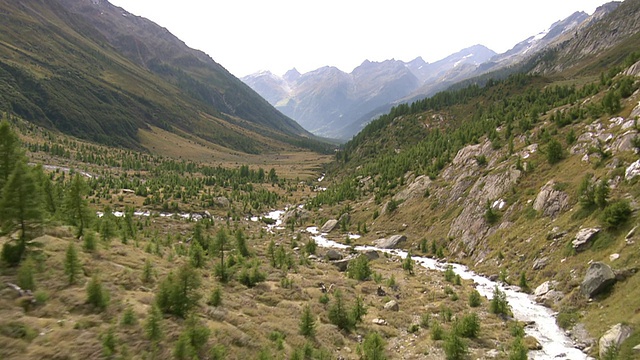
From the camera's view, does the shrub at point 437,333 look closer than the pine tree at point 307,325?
No

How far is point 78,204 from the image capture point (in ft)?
86.8

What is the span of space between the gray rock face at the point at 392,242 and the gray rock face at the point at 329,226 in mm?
17913

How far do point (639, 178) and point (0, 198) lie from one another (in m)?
47.4

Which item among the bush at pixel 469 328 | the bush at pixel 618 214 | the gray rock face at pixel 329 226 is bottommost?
the gray rock face at pixel 329 226

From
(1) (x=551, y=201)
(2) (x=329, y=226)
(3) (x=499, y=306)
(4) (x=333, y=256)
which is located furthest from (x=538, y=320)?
(2) (x=329, y=226)

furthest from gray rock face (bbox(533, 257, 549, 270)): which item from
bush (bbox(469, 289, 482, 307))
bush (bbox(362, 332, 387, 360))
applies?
bush (bbox(362, 332, 387, 360))

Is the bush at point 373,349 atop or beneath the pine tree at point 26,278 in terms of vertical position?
beneath

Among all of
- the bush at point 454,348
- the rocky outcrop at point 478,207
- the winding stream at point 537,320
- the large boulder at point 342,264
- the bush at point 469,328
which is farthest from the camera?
the rocky outcrop at point 478,207

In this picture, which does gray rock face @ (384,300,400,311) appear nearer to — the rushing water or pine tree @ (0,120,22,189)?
the rushing water

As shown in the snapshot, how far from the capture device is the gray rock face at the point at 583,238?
30.3 m

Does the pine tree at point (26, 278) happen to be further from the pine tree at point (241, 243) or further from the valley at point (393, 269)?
the pine tree at point (241, 243)

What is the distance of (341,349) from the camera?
22.1m

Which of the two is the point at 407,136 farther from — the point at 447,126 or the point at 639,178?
the point at 639,178

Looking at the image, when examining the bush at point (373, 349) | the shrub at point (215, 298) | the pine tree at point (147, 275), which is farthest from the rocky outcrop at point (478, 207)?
the pine tree at point (147, 275)
